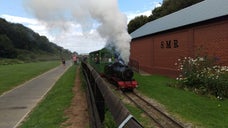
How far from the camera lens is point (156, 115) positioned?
13.0m

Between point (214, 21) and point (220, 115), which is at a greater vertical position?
point (214, 21)

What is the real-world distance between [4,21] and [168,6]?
77.1m

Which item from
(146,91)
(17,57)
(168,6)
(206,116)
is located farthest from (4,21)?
(206,116)

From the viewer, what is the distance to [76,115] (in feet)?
38.2

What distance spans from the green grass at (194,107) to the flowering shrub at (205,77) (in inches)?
28.4

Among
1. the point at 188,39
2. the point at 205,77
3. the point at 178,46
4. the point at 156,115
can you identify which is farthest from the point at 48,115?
the point at 178,46

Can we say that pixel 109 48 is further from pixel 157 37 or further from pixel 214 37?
pixel 157 37

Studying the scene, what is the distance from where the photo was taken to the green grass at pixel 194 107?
11.6 m

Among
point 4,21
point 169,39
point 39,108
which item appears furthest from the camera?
point 4,21

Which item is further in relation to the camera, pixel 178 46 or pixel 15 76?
pixel 15 76

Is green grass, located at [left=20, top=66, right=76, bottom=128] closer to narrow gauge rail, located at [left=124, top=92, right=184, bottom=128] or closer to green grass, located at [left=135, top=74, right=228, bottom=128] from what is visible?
narrow gauge rail, located at [left=124, top=92, right=184, bottom=128]

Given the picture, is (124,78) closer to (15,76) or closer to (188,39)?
(188,39)

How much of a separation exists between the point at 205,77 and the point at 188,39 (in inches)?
262

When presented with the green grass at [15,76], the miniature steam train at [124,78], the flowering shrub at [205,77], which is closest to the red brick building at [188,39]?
the flowering shrub at [205,77]
